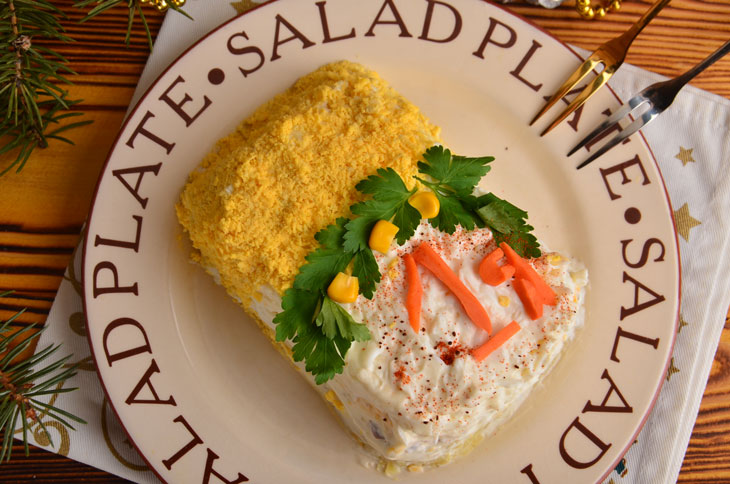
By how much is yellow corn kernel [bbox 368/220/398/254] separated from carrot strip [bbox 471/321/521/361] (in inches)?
22.0

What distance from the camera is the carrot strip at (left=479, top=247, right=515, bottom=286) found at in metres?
2.31

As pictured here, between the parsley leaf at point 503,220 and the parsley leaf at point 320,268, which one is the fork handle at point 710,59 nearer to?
→ the parsley leaf at point 503,220

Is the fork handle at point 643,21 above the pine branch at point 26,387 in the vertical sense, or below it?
below

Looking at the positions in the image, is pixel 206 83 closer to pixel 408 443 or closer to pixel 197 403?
pixel 197 403

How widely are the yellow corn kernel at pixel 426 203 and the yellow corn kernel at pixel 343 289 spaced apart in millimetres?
407

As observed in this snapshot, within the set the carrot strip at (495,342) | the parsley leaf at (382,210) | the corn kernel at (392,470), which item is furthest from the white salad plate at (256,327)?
the parsley leaf at (382,210)

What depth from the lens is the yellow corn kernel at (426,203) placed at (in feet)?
7.76

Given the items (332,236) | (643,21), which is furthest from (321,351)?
(643,21)

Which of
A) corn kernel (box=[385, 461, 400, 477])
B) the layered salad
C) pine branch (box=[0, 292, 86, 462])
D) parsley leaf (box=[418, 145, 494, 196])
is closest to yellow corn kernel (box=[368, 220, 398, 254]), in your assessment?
the layered salad

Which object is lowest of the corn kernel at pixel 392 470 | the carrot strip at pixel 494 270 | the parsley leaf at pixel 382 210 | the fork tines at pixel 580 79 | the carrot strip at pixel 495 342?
the corn kernel at pixel 392 470

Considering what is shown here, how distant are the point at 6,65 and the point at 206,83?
86 cm

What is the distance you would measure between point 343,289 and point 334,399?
70 centimetres

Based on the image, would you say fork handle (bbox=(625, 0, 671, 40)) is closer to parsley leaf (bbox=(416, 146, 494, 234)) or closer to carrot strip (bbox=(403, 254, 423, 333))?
parsley leaf (bbox=(416, 146, 494, 234))

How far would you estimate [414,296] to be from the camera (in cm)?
229
